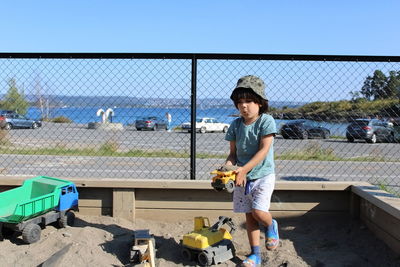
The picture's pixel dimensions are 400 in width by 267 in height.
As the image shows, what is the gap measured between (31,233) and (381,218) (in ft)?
9.07

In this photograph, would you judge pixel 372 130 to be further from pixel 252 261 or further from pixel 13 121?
pixel 13 121

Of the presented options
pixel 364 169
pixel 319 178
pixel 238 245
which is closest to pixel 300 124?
pixel 319 178

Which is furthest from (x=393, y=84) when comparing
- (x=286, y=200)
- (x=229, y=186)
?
(x=229, y=186)

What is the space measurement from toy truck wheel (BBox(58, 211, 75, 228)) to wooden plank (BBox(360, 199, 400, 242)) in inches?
102

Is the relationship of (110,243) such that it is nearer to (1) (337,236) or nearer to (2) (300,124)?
(1) (337,236)

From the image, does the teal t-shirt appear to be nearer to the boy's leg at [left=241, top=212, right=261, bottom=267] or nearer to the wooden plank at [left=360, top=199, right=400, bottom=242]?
the boy's leg at [left=241, top=212, right=261, bottom=267]

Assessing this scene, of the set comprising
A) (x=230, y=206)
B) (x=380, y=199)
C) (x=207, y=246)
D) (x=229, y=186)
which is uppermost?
(x=229, y=186)

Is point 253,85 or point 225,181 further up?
point 253,85

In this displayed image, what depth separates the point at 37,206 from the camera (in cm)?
325

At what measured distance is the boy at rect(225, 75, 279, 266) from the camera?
2.81 metres

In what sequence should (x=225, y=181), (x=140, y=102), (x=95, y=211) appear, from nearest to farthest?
(x=225, y=181), (x=95, y=211), (x=140, y=102)

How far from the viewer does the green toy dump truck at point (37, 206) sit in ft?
10.2

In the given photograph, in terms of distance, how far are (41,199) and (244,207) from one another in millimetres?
1672

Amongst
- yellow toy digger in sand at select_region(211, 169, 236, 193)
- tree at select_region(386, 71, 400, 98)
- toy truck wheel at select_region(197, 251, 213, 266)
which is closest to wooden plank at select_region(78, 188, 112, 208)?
toy truck wheel at select_region(197, 251, 213, 266)
